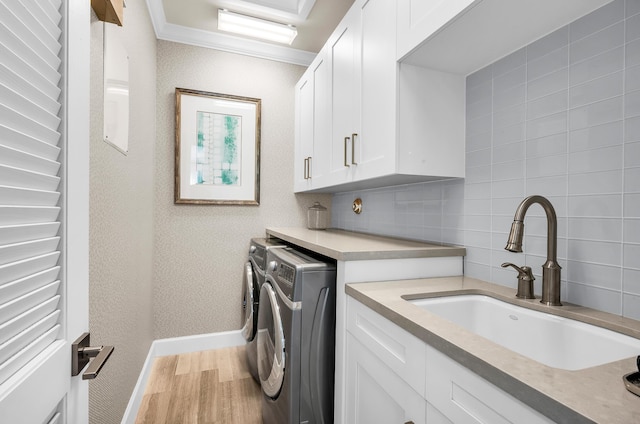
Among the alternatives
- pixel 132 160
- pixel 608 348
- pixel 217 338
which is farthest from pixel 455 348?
pixel 217 338

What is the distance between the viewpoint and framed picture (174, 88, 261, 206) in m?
2.48

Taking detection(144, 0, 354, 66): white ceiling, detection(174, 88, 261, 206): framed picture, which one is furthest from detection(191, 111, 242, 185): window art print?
detection(144, 0, 354, 66): white ceiling

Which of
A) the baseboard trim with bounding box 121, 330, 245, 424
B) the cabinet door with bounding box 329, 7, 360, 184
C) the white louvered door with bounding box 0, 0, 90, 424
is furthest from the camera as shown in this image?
the baseboard trim with bounding box 121, 330, 245, 424

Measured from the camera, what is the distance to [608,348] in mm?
814

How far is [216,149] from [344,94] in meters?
1.26

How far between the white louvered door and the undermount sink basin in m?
0.98

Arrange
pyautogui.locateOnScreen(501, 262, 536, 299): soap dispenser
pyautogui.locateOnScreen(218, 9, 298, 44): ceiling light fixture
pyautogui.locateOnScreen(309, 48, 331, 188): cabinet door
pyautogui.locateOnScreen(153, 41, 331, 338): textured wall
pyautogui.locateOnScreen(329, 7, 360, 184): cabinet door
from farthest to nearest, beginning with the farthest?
pyautogui.locateOnScreen(153, 41, 331, 338): textured wall → pyautogui.locateOnScreen(218, 9, 298, 44): ceiling light fixture → pyautogui.locateOnScreen(309, 48, 331, 188): cabinet door → pyautogui.locateOnScreen(329, 7, 360, 184): cabinet door → pyautogui.locateOnScreen(501, 262, 536, 299): soap dispenser

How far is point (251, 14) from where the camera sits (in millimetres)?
2264

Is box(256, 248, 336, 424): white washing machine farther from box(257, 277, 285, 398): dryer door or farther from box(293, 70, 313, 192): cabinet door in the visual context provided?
box(293, 70, 313, 192): cabinet door

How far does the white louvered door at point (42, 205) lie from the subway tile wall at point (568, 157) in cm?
135

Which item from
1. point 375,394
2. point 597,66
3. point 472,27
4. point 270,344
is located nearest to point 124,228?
point 270,344

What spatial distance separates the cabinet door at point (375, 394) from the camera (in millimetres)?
845

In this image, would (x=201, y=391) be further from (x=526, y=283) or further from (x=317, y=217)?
(x=526, y=283)

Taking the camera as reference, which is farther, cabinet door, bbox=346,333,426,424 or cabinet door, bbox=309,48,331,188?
cabinet door, bbox=309,48,331,188
